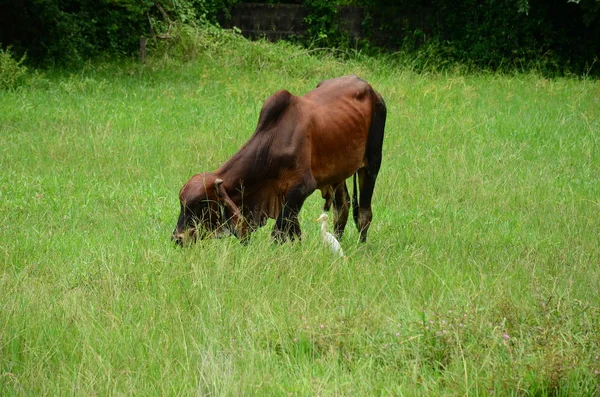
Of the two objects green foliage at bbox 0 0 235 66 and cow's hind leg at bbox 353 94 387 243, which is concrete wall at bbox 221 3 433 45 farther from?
cow's hind leg at bbox 353 94 387 243

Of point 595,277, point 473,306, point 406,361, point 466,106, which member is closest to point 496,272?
point 595,277

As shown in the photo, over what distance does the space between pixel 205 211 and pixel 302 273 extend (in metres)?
0.82

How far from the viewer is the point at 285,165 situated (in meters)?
6.75

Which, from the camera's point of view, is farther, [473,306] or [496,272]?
[496,272]

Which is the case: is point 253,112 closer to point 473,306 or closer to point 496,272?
point 496,272

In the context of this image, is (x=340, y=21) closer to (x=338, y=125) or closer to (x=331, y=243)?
(x=338, y=125)

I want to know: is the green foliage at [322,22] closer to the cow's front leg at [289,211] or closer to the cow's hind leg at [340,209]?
the cow's hind leg at [340,209]

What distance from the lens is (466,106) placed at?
575 inches

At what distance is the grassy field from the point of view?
4.52m

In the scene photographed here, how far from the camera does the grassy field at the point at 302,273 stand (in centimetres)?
452

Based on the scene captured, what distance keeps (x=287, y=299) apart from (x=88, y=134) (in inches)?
284

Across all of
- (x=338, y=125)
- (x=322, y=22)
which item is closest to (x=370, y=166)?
(x=338, y=125)

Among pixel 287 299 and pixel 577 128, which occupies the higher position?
pixel 287 299

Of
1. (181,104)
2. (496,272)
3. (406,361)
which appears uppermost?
(406,361)
